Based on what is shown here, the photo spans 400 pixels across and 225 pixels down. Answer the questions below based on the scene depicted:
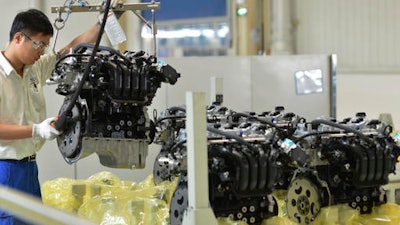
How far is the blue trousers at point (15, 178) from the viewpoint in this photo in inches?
105

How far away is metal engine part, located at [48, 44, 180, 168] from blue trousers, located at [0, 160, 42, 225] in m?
0.22

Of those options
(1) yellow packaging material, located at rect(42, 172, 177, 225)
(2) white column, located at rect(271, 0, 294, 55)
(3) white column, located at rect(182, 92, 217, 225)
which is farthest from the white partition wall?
(3) white column, located at rect(182, 92, 217, 225)

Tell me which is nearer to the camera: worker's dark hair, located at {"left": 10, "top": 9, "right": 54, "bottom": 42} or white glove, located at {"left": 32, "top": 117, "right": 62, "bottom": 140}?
white glove, located at {"left": 32, "top": 117, "right": 62, "bottom": 140}

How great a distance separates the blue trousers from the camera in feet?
8.79

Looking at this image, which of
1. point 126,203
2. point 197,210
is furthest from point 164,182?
point 197,210

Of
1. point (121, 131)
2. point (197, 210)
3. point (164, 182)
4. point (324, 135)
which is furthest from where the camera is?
point (164, 182)

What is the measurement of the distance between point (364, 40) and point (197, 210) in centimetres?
496

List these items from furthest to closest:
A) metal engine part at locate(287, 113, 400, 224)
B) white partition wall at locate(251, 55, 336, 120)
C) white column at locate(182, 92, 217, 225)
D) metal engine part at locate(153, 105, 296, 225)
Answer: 1. white partition wall at locate(251, 55, 336, 120)
2. metal engine part at locate(287, 113, 400, 224)
3. metal engine part at locate(153, 105, 296, 225)
4. white column at locate(182, 92, 217, 225)

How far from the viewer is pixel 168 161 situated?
98.7 inches

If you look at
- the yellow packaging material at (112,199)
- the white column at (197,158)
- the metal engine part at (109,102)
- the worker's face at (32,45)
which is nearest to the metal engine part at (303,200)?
the yellow packaging material at (112,199)

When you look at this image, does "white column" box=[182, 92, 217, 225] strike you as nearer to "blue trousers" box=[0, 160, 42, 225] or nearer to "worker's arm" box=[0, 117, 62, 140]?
"worker's arm" box=[0, 117, 62, 140]

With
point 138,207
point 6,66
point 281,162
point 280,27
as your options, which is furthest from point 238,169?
point 280,27

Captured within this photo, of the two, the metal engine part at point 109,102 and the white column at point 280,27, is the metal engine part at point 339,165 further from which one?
the white column at point 280,27

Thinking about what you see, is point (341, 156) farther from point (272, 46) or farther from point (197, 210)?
point (272, 46)
